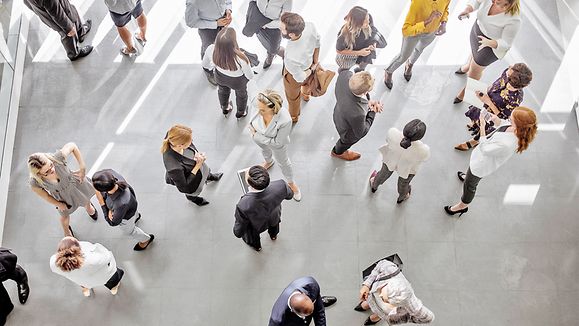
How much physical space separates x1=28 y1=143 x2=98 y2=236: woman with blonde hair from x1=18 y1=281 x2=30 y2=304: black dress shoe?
598mm

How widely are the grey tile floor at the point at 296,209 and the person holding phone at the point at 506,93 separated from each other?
880 millimetres

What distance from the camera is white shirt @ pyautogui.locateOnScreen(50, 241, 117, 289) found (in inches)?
188

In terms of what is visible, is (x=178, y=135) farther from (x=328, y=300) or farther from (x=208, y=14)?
(x=328, y=300)

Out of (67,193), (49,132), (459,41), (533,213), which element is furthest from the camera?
(459,41)

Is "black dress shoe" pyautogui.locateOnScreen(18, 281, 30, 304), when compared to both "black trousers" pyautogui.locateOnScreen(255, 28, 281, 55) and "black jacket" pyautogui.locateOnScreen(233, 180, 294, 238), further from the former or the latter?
"black trousers" pyautogui.locateOnScreen(255, 28, 281, 55)

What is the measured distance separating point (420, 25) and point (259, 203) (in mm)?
2533

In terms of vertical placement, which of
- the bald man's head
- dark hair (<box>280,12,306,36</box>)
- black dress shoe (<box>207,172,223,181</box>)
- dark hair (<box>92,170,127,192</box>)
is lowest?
black dress shoe (<box>207,172,223,181</box>)

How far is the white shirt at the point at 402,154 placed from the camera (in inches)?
200

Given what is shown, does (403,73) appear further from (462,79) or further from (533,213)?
(533,213)

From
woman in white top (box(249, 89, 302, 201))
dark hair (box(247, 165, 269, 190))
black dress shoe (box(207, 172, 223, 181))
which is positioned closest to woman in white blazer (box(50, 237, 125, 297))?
black dress shoe (box(207, 172, 223, 181))

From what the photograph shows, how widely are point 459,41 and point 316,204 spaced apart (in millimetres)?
2689

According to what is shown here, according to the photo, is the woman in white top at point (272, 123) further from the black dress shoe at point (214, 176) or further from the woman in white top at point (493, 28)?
the woman in white top at point (493, 28)

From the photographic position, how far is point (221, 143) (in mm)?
6441

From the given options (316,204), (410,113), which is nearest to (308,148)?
(316,204)
